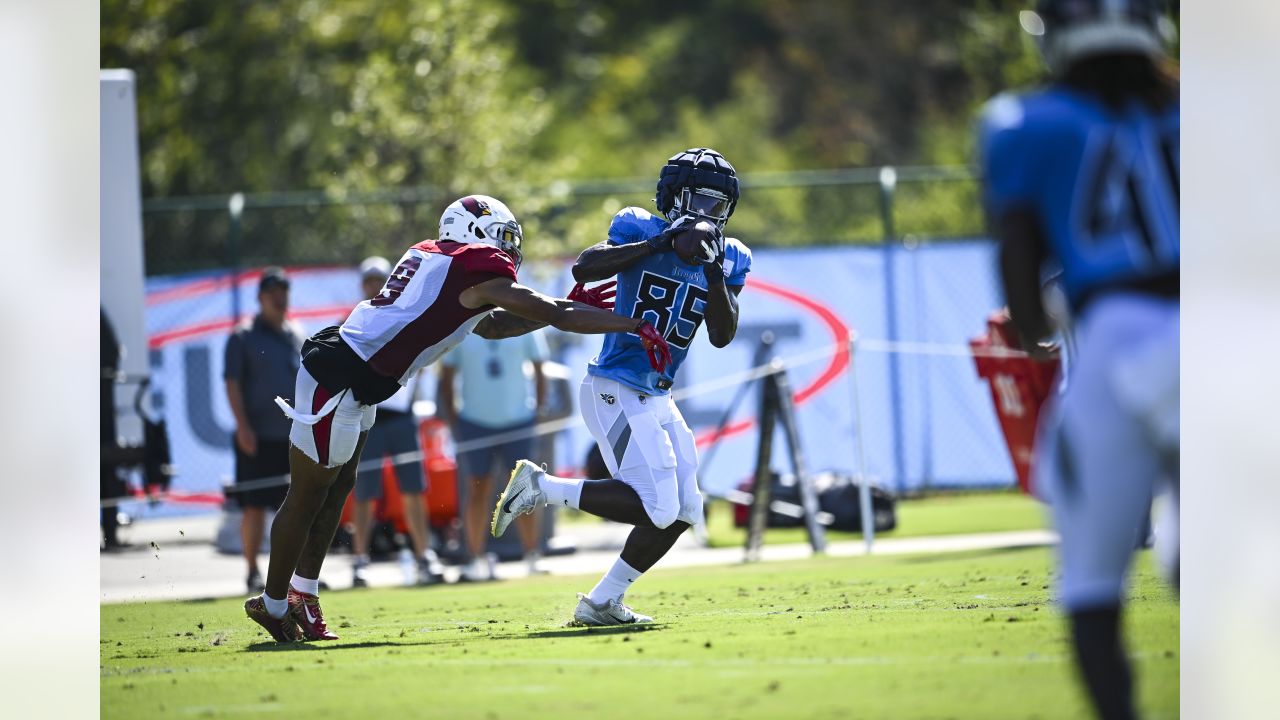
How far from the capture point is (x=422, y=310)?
627 centimetres

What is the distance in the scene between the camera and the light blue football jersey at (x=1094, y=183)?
148 inches

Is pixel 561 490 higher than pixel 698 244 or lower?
lower


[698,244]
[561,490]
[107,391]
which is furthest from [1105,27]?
[107,391]

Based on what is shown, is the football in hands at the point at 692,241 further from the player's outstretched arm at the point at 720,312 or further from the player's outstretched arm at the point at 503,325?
the player's outstretched arm at the point at 503,325

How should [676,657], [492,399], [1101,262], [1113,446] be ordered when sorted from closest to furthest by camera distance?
[1113,446] → [1101,262] → [676,657] → [492,399]

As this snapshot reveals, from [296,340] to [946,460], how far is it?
646cm

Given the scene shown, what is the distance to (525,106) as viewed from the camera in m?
18.4

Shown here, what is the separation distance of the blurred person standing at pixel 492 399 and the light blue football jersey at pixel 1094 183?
6778 mm

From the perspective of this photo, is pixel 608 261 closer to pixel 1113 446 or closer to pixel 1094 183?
pixel 1094 183

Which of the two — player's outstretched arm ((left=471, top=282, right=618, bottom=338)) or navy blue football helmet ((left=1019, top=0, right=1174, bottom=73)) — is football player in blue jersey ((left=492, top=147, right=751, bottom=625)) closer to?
player's outstretched arm ((left=471, top=282, right=618, bottom=338))

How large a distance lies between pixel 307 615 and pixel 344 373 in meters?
1.04

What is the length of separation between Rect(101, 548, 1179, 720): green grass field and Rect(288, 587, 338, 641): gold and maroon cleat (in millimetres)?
114

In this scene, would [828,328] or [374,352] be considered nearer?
[374,352]
